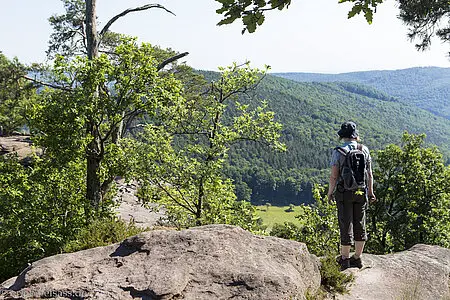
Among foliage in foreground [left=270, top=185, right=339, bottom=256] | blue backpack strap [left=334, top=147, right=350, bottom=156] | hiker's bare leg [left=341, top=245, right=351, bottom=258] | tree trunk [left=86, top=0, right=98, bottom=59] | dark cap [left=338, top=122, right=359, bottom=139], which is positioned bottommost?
foliage in foreground [left=270, top=185, right=339, bottom=256]

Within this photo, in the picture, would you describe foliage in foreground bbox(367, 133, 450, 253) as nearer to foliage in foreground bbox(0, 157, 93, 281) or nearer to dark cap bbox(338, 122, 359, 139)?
foliage in foreground bbox(0, 157, 93, 281)

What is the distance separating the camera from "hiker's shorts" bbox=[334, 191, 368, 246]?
6.76 metres

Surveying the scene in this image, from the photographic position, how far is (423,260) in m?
7.88

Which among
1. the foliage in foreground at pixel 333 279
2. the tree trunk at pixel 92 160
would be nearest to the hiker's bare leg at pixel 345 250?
the foliage in foreground at pixel 333 279

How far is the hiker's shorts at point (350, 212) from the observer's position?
22.2 feet

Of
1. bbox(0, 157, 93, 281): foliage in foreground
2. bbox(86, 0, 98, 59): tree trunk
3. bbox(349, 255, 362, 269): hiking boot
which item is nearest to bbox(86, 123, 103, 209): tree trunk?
bbox(0, 157, 93, 281): foliage in foreground

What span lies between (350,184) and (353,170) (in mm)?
235

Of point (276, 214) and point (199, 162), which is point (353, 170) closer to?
point (199, 162)

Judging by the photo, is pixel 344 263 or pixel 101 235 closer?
pixel 344 263

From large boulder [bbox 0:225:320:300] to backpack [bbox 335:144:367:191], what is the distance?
1292 millimetres

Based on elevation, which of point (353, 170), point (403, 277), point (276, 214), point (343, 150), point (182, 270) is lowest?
point (276, 214)

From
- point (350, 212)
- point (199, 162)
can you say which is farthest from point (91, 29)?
point (350, 212)

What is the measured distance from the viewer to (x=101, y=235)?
32.0 ft

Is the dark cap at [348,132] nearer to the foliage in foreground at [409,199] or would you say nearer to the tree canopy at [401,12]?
the tree canopy at [401,12]
